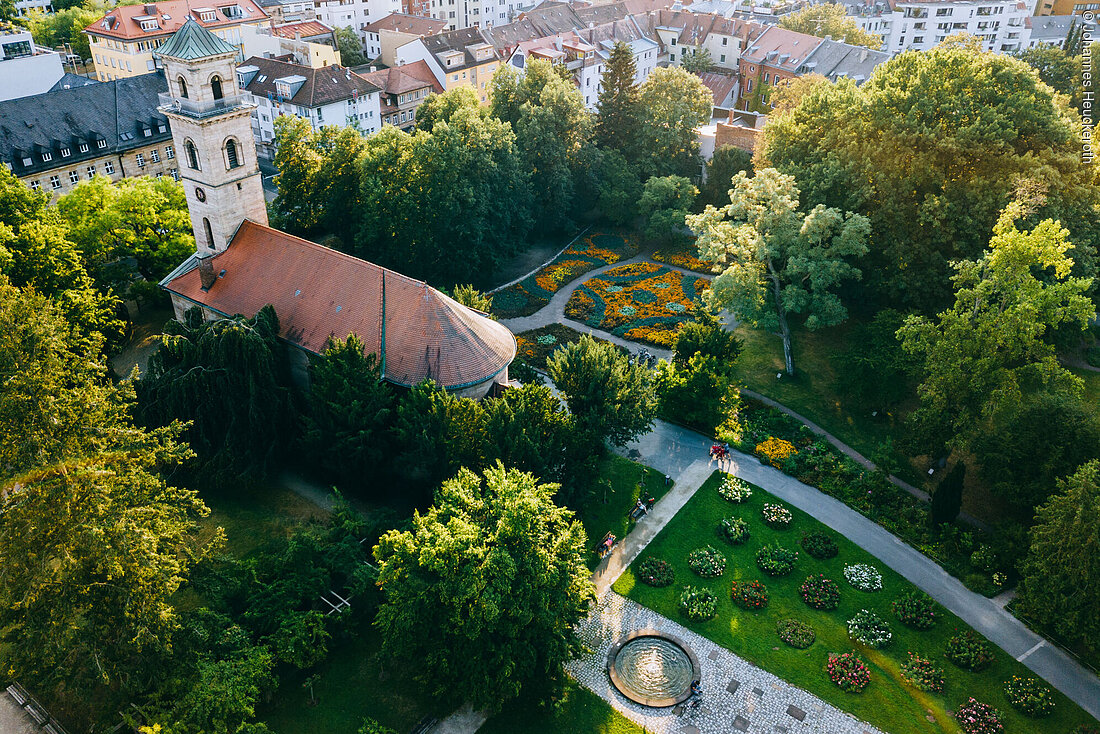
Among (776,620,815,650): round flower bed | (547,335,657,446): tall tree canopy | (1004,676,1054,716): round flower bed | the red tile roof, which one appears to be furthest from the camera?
the red tile roof

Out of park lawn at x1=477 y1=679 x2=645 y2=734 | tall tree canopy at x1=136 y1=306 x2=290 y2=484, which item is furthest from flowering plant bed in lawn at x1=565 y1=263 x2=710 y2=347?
park lawn at x1=477 y1=679 x2=645 y2=734

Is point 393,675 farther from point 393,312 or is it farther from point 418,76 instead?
point 418,76

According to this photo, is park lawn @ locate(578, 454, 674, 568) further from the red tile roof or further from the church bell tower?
the church bell tower

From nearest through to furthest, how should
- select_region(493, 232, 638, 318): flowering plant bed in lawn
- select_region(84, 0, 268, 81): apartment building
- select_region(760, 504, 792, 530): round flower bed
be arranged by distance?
select_region(760, 504, 792, 530): round flower bed → select_region(493, 232, 638, 318): flowering plant bed in lawn → select_region(84, 0, 268, 81): apartment building

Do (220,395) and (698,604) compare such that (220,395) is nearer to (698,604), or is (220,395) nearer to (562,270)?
(698,604)

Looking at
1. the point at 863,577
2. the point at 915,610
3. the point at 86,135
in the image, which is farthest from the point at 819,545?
the point at 86,135

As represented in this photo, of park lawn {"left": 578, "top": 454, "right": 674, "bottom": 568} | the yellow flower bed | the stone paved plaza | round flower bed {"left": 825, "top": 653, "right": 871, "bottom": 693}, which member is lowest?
the stone paved plaza

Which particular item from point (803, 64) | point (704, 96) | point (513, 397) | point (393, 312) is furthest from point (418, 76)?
point (513, 397)

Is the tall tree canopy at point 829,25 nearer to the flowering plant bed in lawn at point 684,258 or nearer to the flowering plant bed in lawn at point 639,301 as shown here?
the flowering plant bed in lawn at point 684,258
